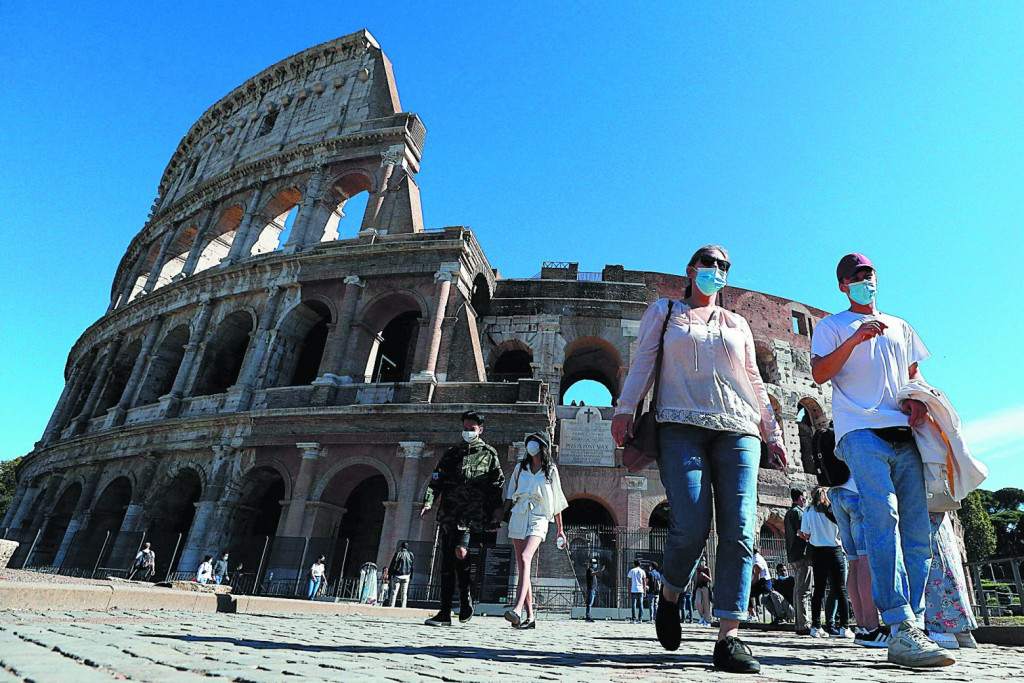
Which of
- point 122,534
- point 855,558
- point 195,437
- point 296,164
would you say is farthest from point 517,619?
point 296,164

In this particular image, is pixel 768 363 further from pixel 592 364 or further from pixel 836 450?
pixel 836 450

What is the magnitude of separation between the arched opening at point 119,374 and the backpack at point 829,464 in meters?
23.4

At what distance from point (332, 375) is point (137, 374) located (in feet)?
29.1

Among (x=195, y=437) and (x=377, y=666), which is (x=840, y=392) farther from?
(x=195, y=437)

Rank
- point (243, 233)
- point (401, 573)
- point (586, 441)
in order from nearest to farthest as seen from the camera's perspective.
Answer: point (401, 573), point (586, 441), point (243, 233)

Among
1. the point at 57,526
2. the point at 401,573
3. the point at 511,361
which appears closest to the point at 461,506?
the point at 401,573

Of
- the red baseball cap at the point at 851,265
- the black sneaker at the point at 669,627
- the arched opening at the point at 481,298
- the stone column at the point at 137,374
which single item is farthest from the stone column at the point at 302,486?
the red baseball cap at the point at 851,265

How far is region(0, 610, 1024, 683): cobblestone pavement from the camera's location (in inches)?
74.0

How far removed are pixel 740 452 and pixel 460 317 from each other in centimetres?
1305

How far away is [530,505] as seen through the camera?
5.56 metres

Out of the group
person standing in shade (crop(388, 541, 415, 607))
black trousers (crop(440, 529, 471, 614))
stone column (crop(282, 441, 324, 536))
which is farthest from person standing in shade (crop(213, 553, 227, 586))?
black trousers (crop(440, 529, 471, 614))

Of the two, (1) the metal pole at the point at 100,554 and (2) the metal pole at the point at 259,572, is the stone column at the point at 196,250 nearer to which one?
(1) the metal pole at the point at 100,554

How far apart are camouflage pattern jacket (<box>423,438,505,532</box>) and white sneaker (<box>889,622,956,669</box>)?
3262mm

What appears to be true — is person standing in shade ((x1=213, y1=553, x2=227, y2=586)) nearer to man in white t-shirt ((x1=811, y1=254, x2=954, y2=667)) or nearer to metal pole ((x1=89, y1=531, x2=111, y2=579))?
metal pole ((x1=89, y1=531, x2=111, y2=579))
